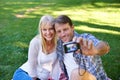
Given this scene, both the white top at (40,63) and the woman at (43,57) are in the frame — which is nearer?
the woman at (43,57)

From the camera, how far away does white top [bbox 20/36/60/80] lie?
412 cm

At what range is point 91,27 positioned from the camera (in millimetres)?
8656

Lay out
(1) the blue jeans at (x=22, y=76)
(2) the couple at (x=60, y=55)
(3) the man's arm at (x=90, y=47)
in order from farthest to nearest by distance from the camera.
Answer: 1. (1) the blue jeans at (x=22, y=76)
2. (2) the couple at (x=60, y=55)
3. (3) the man's arm at (x=90, y=47)

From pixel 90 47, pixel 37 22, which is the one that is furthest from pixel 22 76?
pixel 37 22

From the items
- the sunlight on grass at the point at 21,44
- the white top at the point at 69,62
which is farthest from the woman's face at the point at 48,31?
the sunlight on grass at the point at 21,44

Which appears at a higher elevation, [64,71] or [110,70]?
[64,71]

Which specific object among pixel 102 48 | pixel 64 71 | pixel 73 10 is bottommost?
pixel 73 10

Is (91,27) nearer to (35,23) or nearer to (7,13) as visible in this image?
(35,23)

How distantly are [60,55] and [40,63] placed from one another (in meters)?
0.35

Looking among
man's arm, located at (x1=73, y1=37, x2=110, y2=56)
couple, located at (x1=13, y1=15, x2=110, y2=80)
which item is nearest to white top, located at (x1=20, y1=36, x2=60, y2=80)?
couple, located at (x1=13, y1=15, x2=110, y2=80)

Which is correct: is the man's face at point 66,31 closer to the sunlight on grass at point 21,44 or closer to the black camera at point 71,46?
the black camera at point 71,46

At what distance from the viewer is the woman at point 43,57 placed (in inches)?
156

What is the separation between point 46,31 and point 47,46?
0.24 metres

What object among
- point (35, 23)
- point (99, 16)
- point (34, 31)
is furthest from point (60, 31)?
point (99, 16)
